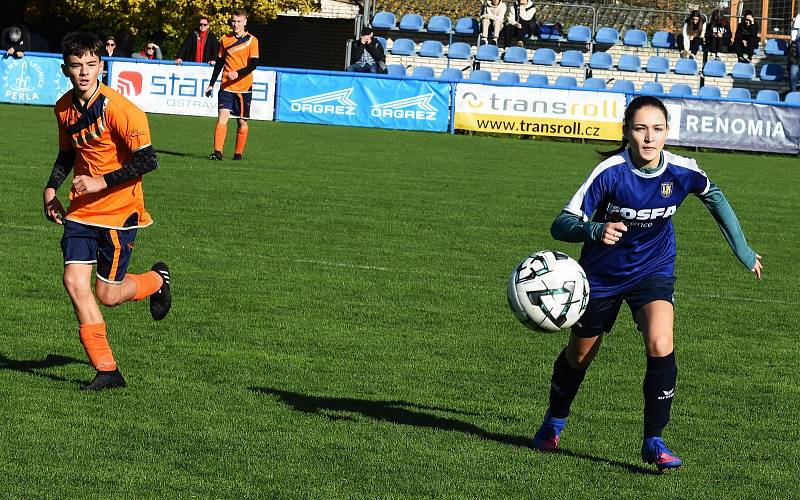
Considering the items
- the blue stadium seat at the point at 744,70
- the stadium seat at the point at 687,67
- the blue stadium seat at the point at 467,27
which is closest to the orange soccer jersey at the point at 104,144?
the stadium seat at the point at 687,67

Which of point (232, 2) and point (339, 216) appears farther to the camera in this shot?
point (232, 2)

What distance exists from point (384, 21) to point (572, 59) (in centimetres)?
540

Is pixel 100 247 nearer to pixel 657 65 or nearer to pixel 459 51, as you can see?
pixel 459 51

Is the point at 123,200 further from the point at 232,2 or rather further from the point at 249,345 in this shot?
the point at 232,2

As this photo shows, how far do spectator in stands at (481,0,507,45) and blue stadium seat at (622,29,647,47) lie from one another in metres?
3.52

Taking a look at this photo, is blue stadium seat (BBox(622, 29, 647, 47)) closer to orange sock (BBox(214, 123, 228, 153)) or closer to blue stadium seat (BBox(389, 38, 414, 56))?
blue stadium seat (BBox(389, 38, 414, 56))

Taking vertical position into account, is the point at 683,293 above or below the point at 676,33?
below

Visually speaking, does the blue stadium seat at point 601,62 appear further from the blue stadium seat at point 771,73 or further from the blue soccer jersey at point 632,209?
the blue soccer jersey at point 632,209

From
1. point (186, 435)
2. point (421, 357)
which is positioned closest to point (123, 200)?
point (186, 435)

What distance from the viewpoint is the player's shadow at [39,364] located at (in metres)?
6.83

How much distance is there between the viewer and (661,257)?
18.7 feet

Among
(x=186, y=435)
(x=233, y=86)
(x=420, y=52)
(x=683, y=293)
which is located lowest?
(x=186, y=435)

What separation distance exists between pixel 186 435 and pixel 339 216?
8.09m

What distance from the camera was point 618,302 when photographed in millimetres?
5703
